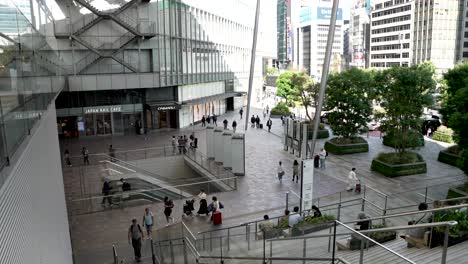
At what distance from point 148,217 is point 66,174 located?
11890mm

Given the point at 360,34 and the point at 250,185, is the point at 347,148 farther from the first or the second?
the point at 360,34

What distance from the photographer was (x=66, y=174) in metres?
24.4

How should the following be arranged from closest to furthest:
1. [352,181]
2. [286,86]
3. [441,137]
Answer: [352,181], [441,137], [286,86]

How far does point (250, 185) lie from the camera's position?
21375mm

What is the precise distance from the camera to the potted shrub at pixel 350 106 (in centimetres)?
2777

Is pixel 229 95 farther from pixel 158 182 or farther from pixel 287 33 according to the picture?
pixel 287 33

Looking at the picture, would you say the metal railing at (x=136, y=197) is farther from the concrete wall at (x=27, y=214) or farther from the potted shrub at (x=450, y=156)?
the potted shrub at (x=450, y=156)

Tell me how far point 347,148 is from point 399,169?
595cm

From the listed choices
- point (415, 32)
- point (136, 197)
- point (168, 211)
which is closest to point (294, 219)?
point (168, 211)

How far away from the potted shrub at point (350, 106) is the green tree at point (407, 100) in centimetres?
396

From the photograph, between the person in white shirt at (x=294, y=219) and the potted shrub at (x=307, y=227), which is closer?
the potted shrub at (x=307, y=227)

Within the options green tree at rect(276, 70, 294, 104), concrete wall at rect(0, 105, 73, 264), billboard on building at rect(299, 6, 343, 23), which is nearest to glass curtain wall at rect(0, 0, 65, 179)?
concrete wall at rect(0, 105, 73, 264)

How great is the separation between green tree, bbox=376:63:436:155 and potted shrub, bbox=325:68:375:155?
3.96 metres

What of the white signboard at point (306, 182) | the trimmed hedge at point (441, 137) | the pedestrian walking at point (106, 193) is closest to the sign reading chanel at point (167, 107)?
the pedestrian walking at point (106, 193)
